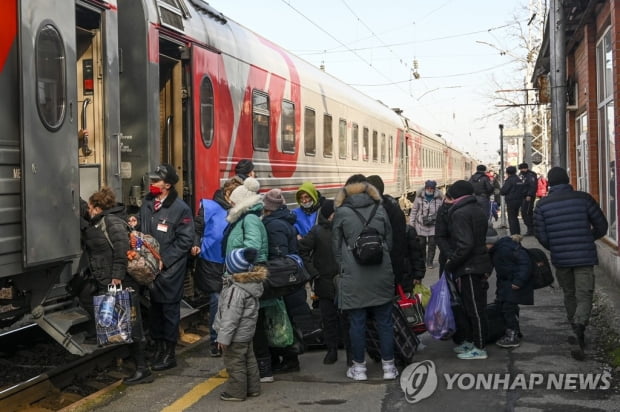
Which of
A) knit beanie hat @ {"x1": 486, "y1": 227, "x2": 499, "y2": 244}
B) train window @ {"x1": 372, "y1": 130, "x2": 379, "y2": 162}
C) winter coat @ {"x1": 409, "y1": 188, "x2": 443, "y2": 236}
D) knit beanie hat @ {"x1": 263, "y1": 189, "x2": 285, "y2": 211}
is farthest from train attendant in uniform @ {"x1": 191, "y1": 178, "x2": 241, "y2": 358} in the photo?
train window @ {"x1": 372, "y1": 130, "x2": 379, "y2": 162}

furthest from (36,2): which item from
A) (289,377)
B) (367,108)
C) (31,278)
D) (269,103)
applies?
(367,108)

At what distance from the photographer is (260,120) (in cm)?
1168

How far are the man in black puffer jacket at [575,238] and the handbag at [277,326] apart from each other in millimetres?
2525

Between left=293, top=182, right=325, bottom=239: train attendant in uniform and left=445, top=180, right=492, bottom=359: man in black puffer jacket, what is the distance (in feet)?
4.50

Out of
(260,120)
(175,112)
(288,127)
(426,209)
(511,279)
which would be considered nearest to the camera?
(511,279)

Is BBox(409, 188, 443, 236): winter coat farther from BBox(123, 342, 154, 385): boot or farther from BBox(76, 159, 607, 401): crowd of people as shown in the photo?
BBox(123, 342, 154, 385): boot

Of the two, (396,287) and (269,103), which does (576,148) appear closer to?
(269,103)

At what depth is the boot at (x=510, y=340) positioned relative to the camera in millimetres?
7977

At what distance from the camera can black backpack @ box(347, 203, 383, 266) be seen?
6.64 metres

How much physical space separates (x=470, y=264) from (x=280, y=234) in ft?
5.75

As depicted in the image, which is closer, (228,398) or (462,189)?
(228,398)

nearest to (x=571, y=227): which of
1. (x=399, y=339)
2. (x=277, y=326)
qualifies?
(x=399, y=339)

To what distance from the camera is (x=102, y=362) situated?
740 cm

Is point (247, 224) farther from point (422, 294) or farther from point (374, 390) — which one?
point (422, 294)
